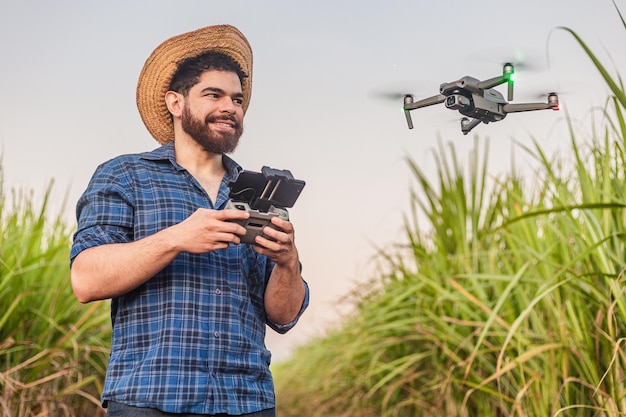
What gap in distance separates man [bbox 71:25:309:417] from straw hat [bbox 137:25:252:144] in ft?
0.49

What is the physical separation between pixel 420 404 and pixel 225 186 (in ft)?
5.89

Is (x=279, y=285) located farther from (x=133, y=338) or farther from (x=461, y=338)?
(x=461, y=338)

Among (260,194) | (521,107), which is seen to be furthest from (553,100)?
(260,194)

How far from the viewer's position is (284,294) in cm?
193

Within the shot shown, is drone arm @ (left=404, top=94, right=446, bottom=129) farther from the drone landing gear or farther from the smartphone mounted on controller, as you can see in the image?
the smartphone mounted on controller

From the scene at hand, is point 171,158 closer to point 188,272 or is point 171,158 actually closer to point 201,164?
point 201,164

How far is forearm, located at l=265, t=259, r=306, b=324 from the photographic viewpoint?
6.19 ft

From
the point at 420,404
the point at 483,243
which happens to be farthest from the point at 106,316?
the point at 483,243

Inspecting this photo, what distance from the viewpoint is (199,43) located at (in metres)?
2.28

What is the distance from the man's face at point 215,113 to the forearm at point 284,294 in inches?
14.6

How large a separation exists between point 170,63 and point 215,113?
372 mm

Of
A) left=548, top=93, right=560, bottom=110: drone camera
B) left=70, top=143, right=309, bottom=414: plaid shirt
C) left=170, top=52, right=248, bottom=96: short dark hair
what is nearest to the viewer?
left=548, top=93, right=560, bottom=110: drone camera

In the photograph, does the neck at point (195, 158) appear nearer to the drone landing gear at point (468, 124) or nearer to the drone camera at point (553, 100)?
the drone landing gear at point (468, 124)

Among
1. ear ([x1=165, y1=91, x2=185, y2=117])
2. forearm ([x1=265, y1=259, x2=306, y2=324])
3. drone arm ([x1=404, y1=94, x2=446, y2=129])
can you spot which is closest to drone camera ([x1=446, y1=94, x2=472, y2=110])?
drone arm ([x1=404, y1=94, x2=446, y2=129])
